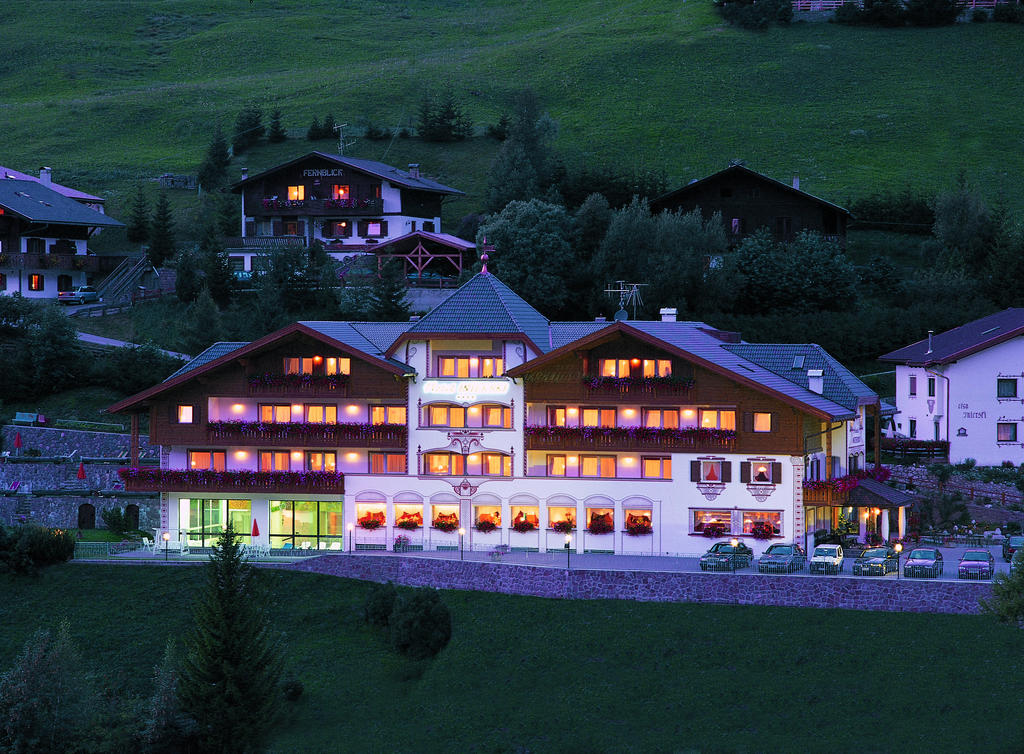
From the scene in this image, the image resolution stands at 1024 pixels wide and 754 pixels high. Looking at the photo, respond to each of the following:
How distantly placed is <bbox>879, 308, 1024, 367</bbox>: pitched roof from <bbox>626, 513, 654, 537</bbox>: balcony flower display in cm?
2070

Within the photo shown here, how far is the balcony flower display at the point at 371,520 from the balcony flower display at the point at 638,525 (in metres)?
10.2

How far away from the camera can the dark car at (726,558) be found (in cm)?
5628

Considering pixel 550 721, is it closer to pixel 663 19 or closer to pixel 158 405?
pixel 158 405

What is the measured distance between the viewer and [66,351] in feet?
303

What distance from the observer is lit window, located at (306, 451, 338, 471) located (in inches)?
2648

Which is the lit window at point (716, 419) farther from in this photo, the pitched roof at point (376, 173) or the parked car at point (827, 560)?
the pitched roof at point (376, 173)

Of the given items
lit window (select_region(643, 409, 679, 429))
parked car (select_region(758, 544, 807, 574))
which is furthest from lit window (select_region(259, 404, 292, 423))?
parked car (select_region(758, 544, 807, 574))

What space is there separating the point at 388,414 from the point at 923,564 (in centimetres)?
2357

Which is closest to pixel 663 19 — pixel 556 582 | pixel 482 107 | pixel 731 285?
pixel 482 107

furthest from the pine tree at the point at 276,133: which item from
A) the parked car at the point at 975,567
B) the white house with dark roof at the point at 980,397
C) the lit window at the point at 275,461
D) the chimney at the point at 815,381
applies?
the parked car at the point at 975,567

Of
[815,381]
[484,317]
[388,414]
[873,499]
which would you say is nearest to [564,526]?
[388,414]

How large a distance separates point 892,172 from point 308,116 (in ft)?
188

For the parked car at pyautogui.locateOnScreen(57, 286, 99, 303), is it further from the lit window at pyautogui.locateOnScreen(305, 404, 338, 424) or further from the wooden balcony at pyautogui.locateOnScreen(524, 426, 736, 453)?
the wooden balcony at pyautogui.locateOnScreen(524, 426, 736, 453)

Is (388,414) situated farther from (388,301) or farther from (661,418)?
(388,301)
